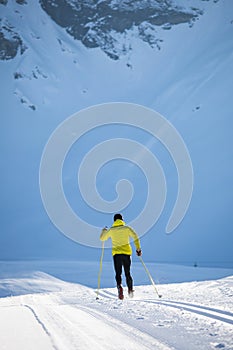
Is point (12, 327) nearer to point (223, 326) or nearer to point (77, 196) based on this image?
point (223, 326)

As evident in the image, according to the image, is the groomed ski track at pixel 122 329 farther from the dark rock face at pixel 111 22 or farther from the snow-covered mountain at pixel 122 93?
the dark rock face at pixel 111 22

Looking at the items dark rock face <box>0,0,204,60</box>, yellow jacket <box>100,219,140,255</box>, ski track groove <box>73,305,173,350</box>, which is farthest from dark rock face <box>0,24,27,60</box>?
ski track groove <box>73,305,173,350</box>

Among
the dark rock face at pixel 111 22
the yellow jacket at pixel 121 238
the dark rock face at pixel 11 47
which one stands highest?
the dark rock face at pixel 111 22

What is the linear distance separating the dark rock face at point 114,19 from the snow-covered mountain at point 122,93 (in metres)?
0.26

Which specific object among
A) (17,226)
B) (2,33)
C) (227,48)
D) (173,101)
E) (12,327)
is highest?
(2,33)

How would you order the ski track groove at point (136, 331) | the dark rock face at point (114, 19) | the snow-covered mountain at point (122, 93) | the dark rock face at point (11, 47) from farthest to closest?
the dark rock face at point (114, 19) < the dark rock face at point (11, 47) < the snow-covered mountain at point (122, 93) < the ski track groove at point (136, 331)

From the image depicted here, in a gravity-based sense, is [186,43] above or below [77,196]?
above

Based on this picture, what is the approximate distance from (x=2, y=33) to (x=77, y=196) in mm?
42681

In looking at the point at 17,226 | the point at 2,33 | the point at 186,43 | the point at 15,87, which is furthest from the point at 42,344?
the point at 2,33

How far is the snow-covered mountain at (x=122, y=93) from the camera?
3134cm

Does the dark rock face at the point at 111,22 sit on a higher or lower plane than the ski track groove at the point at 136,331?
higher

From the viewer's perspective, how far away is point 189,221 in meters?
31.0

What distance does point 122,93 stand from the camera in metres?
51.4

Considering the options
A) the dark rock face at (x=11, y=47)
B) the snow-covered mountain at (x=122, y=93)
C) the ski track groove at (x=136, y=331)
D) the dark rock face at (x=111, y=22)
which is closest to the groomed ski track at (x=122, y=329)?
the ski track groove at (x=136, y=331)
